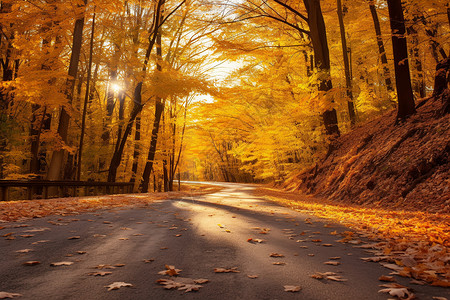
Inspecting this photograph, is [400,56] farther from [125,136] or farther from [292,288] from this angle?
[125,136]

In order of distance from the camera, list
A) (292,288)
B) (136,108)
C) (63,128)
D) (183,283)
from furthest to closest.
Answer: (136,108)
(63,128)
(183,283)
(292,288)

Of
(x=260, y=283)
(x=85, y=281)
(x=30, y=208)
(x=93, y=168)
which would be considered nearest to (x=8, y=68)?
(x=93, y=168)

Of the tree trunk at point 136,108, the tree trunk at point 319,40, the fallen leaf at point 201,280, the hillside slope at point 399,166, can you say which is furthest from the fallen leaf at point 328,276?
the tree trunk at point 136,108

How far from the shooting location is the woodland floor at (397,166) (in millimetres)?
8055

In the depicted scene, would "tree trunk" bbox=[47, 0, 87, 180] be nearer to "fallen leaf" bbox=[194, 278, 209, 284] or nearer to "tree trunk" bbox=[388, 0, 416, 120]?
"tree trunk" bbox=[388, 0, 416, 120]

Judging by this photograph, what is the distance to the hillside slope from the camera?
26.5 ft

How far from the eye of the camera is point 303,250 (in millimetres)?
4395

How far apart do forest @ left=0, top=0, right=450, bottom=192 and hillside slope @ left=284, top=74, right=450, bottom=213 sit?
3.30 ft

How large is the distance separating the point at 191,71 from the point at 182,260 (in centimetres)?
2037

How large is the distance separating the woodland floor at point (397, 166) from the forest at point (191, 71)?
1015 millimetres

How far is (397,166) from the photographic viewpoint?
9.86 metres

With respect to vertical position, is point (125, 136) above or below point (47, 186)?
above

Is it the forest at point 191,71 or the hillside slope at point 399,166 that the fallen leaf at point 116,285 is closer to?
the hillside slope at point 399,166

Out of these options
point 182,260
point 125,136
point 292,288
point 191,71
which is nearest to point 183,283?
point 182,260
